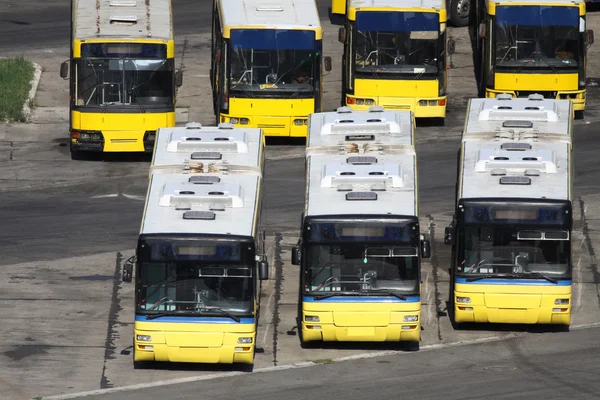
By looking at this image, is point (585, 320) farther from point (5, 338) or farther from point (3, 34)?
point (3, 34)

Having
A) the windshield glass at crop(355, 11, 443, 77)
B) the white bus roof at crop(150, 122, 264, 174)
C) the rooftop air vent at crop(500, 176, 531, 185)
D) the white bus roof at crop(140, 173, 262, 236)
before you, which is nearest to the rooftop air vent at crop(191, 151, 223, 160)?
the white bus roof at crop(150, 122, 264, 174)

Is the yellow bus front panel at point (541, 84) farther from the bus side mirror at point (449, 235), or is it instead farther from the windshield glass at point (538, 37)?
the bus side mirror at point (449, 235)

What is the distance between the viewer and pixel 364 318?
2912cm

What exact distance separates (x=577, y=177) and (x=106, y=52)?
1198cm

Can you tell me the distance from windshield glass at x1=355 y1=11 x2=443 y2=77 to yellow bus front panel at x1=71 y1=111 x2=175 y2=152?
5859 millimetres

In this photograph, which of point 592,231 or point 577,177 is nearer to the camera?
point 592,231

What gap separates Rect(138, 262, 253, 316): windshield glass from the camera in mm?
27969

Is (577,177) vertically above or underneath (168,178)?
underneath

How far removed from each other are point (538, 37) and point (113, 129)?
458 inches

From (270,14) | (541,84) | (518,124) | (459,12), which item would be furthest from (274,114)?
(459,12)

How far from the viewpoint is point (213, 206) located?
28906mm

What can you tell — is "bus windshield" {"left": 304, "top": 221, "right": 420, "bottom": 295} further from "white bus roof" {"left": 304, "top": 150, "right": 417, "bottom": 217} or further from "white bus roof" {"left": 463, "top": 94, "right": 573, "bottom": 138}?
"white bus roof" {"left": 463, "top": 94, "right": 573, "bottom": 138}

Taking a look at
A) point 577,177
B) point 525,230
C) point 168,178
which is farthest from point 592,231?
point 168,178

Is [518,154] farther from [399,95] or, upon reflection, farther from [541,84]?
[541,84]
